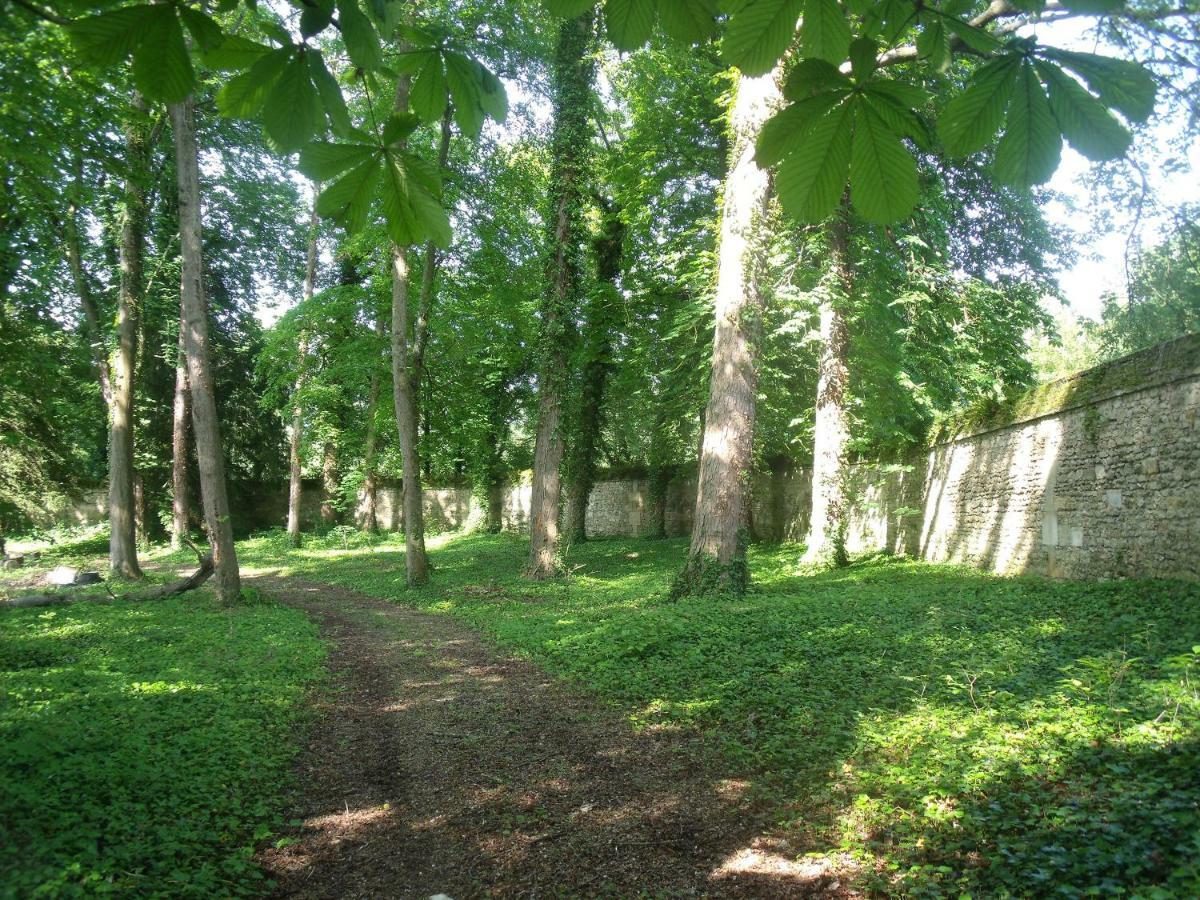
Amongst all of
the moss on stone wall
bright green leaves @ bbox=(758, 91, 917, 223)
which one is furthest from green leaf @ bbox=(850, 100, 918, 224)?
the moss on stone wall

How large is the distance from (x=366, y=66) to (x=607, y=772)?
4.17m

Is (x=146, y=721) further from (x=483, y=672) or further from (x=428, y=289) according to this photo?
(x=428, y=289)

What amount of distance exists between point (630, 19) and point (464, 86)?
417 millimetres

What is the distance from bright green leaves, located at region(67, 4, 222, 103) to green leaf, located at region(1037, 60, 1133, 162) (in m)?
1.58

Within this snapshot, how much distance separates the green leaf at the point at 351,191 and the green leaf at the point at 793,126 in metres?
0.82

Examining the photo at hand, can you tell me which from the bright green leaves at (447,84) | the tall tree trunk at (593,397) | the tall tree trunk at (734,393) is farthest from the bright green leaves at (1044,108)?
the tall tree trunk at (593,397)

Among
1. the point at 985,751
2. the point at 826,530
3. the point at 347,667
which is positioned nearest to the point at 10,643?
the point at 347,667

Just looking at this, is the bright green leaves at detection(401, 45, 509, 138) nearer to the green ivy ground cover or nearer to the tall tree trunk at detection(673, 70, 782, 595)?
the green ivy ground cover

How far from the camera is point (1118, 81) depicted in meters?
1.21

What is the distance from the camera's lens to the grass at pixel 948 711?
9.73 feet

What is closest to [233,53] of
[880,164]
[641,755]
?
[880,164]

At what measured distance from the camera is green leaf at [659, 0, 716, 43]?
4.86 ft

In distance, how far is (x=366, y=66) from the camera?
1543 mm

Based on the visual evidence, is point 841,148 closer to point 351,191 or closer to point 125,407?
point 351,191
